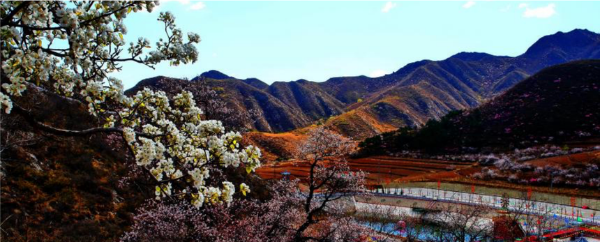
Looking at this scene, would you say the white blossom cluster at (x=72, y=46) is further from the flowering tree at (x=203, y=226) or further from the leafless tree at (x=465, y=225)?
the leafless tree at (x=465, y=225)

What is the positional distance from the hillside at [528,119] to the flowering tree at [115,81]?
92059 mm

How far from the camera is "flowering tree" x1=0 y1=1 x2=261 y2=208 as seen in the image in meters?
4.88

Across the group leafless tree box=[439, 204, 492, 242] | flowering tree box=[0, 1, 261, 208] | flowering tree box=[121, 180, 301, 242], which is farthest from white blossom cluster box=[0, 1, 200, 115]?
leafless tree box=[439, 204, 492, 242]

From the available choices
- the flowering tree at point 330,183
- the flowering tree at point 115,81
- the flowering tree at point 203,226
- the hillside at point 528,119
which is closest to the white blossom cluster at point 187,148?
the flowering tree at point 115,81

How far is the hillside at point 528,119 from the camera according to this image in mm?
84500

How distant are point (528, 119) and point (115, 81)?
107192 mm

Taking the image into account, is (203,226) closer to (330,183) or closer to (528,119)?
(330,183)

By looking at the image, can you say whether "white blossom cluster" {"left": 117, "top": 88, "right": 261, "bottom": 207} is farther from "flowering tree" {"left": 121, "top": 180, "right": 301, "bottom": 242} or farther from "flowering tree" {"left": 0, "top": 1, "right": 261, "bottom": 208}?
"flowering tree" {"left": 121, "top": 180, "right": 301, "bottom": 242}


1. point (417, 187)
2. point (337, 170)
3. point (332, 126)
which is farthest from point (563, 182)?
point (332, 126)

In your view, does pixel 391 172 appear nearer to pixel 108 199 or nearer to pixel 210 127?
pixel 108 199

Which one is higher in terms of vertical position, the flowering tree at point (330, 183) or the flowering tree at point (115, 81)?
the flowering tree at point (115, 81)

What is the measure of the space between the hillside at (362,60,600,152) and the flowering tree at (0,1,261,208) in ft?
302

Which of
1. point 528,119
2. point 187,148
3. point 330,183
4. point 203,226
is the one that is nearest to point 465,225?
point 330,183

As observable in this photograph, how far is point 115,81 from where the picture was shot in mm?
6109
